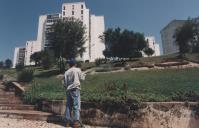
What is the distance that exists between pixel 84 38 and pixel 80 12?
8028 centimetres

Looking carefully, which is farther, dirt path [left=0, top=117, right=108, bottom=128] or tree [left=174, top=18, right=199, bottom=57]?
tree [left=174, top=18, right=199, bottom=57]

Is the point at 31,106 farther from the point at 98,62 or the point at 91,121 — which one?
the point at 98,62

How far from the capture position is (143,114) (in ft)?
18.9

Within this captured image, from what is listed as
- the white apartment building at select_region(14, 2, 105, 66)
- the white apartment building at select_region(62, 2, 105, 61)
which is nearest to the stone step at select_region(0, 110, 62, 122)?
the white apartment building at select_region(14, 2, 105, 66)

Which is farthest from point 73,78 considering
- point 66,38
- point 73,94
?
point 66,38

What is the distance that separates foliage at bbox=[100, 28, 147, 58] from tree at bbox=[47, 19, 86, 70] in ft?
29.5

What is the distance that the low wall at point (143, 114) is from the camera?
18.1ft

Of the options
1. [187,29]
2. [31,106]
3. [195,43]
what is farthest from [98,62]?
[31,106]

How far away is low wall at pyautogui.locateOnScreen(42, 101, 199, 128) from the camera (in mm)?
5504

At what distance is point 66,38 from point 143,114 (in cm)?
2119

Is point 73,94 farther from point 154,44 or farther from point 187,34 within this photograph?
point 154,44

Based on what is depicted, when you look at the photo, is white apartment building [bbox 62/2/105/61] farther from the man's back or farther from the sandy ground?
the man's back

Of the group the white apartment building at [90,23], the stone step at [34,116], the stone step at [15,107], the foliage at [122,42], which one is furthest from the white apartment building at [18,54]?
the stone step at [34,116]

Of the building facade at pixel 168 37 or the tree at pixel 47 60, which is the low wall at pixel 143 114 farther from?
the building facade at pixel 168 37
